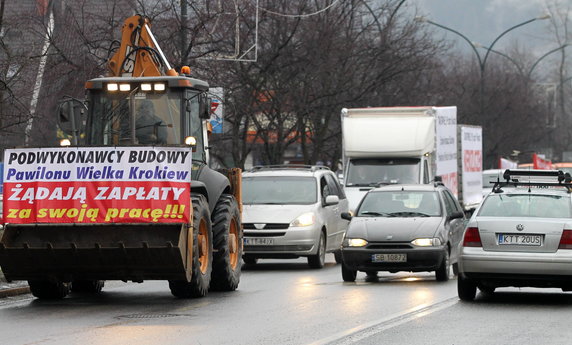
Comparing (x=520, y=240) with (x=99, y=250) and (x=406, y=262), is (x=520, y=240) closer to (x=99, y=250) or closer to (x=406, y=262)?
(x=406, y=262)

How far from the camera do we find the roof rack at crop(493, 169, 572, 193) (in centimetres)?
1766

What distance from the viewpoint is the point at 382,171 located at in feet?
102

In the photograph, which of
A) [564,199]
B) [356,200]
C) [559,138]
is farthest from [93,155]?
[559,138]

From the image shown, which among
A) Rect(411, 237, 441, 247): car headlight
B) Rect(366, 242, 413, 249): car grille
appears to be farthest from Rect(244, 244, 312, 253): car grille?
Rect(411, 237, 441, 247): car headlight

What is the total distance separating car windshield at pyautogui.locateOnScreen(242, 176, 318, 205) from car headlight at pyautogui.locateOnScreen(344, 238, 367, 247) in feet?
14.0

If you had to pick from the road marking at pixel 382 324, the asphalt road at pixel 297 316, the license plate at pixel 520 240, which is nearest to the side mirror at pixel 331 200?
the asphalt road at pixel 297 316

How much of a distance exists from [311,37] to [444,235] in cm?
2094

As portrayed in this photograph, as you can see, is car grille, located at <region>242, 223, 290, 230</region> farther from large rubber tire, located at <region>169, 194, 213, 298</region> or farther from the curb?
large rubber tire, located at <region>169, 194, 213, 298</region>

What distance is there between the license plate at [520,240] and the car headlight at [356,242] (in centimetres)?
450

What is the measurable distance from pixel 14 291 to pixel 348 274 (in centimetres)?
520

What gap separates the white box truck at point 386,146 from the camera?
102 feet

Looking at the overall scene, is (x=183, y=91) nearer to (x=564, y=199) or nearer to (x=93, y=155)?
(x=93, y=155)

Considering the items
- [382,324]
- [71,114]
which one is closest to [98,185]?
[71,114]

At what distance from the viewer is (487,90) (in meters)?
80.3
